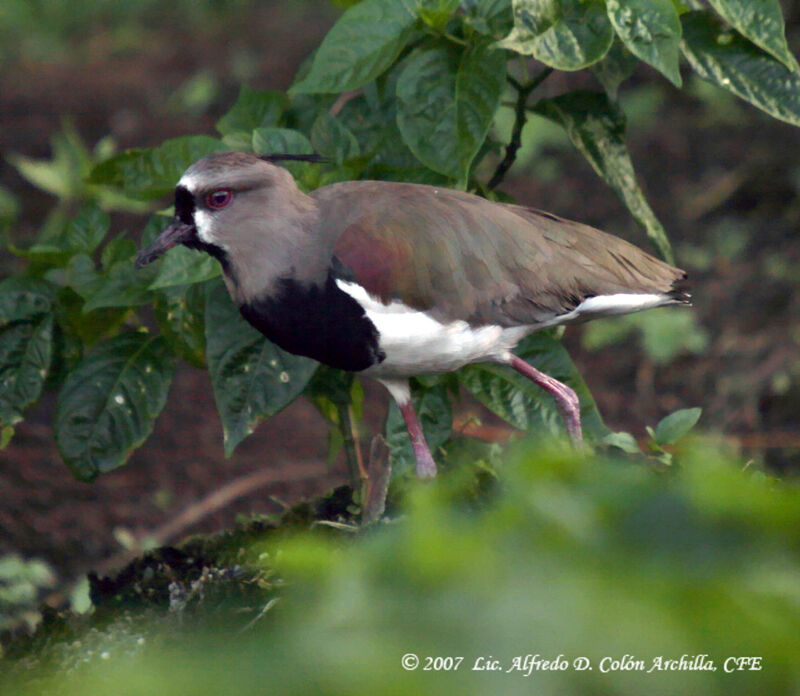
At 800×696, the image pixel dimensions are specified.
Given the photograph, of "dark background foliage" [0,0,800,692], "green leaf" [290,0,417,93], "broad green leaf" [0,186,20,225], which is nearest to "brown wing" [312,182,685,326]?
"green leaf" [290,0,417,93]

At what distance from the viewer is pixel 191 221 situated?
2.21m

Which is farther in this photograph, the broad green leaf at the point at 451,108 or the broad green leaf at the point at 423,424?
the broad green leaf at the point at 423,424

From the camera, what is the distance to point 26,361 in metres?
2.52

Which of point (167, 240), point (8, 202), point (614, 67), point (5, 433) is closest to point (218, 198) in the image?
point (167, 240)

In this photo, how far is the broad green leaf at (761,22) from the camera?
7.11ft

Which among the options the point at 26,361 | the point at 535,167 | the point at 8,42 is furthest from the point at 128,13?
the point at 26,361

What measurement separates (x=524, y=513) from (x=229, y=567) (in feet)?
5.46

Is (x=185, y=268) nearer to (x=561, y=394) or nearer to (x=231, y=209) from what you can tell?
(x=231, y=209)

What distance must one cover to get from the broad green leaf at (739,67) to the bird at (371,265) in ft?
1.76

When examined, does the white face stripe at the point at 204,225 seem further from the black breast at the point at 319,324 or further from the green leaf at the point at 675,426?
the green leaf at the point at 675,426

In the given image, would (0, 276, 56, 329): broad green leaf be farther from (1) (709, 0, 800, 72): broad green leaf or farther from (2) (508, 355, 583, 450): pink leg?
(1) (709, 0, 800, 72): broad green leaf

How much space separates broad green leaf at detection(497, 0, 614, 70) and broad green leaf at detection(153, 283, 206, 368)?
3.04 ft

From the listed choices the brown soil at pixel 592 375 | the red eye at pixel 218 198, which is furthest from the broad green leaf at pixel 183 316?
the brown soil at pixel 592 375

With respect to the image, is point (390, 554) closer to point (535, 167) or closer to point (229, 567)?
point (229, 567)
